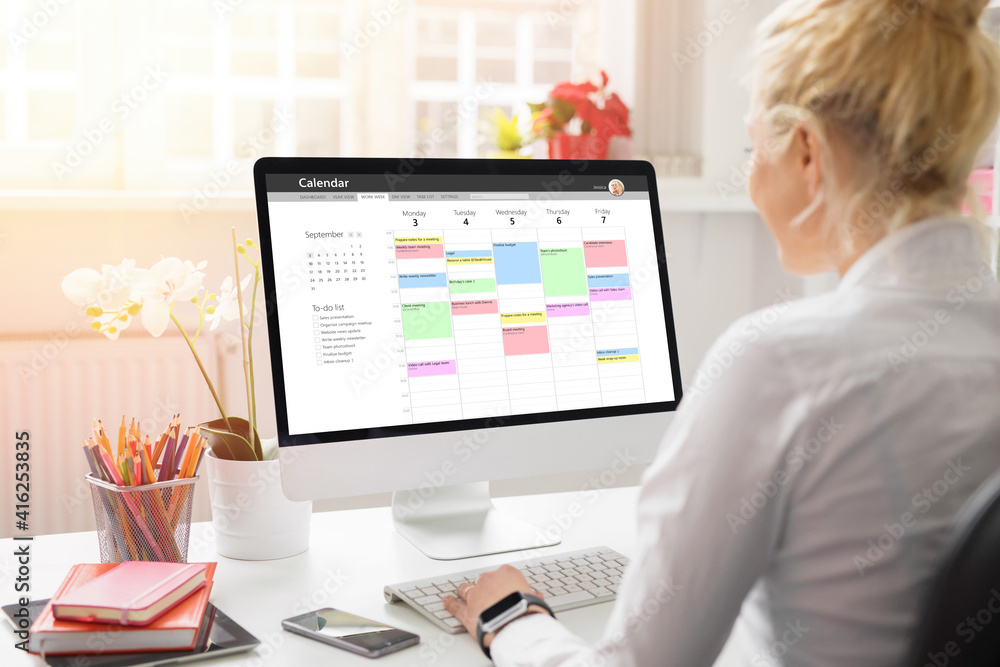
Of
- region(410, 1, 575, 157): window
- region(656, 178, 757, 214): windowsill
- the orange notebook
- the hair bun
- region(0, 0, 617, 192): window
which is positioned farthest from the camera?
region(410, 1, 575, 157): window

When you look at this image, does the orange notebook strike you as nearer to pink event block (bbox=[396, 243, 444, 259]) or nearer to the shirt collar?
pink event block (bbox=[396, 243, 444, 259])

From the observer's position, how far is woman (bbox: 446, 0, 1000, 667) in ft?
2.08

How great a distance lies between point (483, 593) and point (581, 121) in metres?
1.63

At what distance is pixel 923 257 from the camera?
2.27 feet

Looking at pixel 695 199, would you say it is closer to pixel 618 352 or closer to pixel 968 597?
pixel 618 352

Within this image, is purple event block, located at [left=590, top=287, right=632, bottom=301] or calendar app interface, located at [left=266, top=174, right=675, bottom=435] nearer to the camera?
calendar app interface, located at [left=266, top=174, right=675, bottom=435]

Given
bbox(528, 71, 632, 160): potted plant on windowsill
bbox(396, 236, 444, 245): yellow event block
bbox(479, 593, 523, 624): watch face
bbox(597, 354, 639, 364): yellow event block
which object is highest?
bbox(528, 71, 632, 160): potted plant on windowsill

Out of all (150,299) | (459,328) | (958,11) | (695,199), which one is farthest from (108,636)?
(695,199)

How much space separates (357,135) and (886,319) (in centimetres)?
191

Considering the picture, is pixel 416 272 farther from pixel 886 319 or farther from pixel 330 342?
pixel 886 319

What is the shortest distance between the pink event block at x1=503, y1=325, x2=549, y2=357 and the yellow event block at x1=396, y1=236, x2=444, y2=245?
0.50 feet

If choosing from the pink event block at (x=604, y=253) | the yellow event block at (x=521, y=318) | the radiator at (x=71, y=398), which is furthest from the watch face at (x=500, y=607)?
the radiator at (x=71, y=398)

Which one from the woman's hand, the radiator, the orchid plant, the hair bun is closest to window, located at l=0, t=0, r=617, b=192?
the radiator

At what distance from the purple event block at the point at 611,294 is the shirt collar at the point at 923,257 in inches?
19.8
